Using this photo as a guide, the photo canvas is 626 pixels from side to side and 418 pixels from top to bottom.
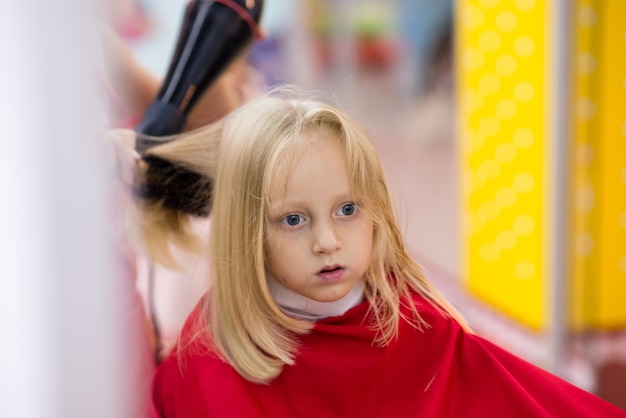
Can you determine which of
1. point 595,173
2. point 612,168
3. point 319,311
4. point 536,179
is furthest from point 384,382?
point 536,179

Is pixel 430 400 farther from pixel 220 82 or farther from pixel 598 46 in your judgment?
pixel 598 46

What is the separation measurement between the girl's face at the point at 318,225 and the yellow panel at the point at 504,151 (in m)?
0.88

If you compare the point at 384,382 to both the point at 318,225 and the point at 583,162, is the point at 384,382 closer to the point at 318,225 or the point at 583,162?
the point at 318,225

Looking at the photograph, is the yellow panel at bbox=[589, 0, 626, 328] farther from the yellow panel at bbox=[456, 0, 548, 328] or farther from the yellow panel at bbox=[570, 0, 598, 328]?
the yellow panel at bbox=[456, 0, 548, 328]

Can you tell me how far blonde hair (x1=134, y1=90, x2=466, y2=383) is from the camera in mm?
521

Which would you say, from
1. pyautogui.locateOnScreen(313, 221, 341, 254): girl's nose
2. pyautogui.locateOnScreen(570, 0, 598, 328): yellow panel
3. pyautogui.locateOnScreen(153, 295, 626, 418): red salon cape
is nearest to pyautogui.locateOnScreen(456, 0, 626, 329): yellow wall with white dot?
pyautogui.locateOnScreen(570, 0, 598, 328): yellow panel

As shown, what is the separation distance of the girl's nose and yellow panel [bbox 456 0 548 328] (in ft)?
2.93

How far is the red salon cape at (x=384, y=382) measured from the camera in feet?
1.76

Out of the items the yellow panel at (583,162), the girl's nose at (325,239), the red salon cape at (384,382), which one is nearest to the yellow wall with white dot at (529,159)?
the yellow panel at (583,162)

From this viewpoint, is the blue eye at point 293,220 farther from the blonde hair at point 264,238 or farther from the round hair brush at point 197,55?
the round hair brush at point 197,55

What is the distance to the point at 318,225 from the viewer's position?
51cm

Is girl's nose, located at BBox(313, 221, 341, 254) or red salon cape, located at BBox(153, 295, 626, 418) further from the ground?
girl's nose, located at BBox(313, 221, 341, 254)

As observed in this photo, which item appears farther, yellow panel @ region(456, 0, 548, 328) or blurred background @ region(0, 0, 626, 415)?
yellow panel @ region(456, 0, 548, 328)

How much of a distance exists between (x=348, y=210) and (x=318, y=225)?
1.0 inches
